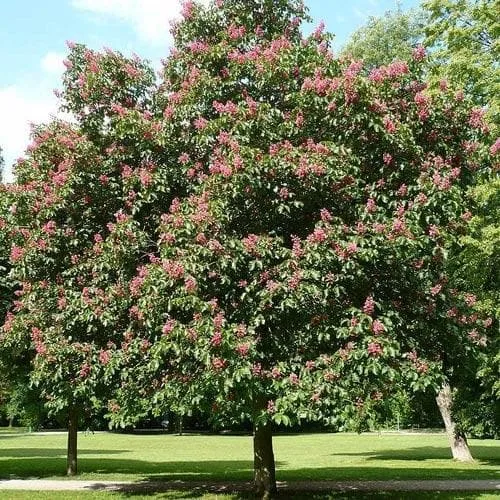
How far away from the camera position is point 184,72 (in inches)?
550

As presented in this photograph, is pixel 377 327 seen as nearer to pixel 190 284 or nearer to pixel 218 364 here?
pixel 218 364

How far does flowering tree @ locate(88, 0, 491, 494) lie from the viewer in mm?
→ 10734

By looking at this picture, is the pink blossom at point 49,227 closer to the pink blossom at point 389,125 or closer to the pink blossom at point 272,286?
the pink blossom at point 272,286

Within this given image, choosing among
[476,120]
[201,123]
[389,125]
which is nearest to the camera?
[389,125]

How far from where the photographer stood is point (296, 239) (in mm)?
11125

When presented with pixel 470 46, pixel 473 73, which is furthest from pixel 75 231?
pixel 470 46

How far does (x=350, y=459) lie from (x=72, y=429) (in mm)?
14055

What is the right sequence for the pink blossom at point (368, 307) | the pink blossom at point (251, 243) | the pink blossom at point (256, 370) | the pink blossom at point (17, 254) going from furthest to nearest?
the pink blossom at point (17, 254), the pink blossom at point (368, 307), the pink blossom at point (251, 243), the pink blossom at point (256, 370)

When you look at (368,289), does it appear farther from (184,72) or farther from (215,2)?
(215,2)

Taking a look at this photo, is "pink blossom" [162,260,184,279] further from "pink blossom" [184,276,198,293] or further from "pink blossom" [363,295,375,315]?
"pink blossom" [363,295,375,315]

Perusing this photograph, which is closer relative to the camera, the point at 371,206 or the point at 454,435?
the point at 371,206

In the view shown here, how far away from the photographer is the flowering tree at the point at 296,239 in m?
10.7

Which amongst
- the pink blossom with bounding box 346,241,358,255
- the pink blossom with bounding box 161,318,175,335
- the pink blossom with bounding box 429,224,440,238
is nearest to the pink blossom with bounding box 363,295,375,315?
the pink blossom with bounding box 346,241,358,255

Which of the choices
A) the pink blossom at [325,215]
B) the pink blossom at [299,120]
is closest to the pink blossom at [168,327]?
the pink blossom at [325,215]
